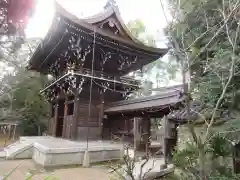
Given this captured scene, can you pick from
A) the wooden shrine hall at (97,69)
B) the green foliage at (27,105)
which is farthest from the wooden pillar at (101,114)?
the green foliage at (27,105)

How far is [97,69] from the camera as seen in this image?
11438mm

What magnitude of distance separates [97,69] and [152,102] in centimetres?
394

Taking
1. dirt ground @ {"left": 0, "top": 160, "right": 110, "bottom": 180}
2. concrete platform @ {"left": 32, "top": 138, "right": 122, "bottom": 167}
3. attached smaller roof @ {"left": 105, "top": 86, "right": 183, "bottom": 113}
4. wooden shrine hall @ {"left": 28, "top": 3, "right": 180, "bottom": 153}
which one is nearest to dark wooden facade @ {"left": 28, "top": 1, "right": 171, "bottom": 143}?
wooden shrine hall @ {"left": 28, "top": 3, "right": 180, "bottom": 153}

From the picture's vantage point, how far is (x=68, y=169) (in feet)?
24.0

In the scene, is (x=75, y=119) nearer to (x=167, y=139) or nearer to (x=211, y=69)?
(x=167, y=139)

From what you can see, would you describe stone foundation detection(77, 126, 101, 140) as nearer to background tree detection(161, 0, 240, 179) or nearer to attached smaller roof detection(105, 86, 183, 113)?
attached smaller roof detection(105, 86, 183, 113)

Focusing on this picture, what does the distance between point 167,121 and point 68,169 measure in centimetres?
397

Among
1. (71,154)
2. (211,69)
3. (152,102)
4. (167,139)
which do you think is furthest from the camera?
(152,102)

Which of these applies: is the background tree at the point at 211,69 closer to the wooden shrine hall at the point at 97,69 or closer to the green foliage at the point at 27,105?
the wooden shrine hall at the point at 97,69

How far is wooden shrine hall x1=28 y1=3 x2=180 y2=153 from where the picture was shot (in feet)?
30.8

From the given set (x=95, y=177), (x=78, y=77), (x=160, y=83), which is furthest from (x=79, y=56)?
(x=160, y=83)

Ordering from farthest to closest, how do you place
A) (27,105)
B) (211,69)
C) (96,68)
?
1. (27,105)
2. (96,68)
3. (211,69)

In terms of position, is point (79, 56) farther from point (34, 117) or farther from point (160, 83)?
point (160, 83)

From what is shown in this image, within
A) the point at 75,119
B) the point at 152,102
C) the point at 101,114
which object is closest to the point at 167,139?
the point at 152,102
